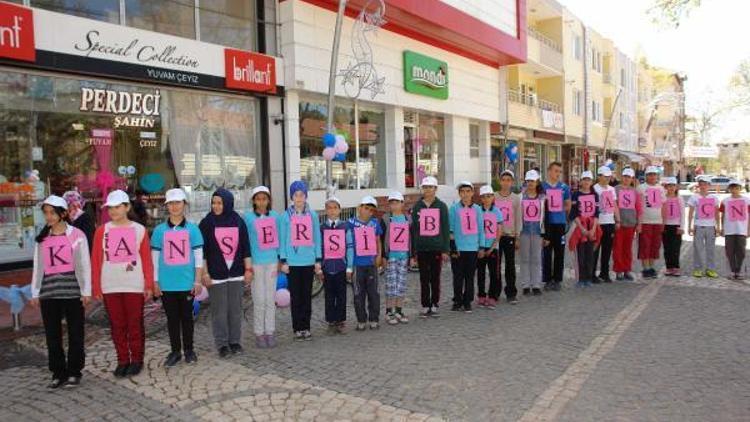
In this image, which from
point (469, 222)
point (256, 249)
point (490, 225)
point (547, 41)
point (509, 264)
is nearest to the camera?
point (256, 249)

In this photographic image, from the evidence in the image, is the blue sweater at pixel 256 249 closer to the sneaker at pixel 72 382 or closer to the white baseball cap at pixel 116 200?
the white baseball cap at pixel 116 200

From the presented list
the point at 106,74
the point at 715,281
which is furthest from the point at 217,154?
the point at 715,281

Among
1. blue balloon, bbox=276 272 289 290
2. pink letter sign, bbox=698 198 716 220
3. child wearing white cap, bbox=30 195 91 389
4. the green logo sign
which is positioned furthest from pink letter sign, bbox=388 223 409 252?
the green logo sign

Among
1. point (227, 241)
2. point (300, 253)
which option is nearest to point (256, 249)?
point (227, 241)

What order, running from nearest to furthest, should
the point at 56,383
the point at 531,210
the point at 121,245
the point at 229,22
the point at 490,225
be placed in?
the point at 56,383 < the point at 121,245 < the point at 490,225 < the point at 531,210 < the point at 229,22

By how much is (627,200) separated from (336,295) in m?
6.05

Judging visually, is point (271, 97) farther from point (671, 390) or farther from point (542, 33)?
point (542, 33)

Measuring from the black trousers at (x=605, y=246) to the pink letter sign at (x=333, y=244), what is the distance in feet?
17.2

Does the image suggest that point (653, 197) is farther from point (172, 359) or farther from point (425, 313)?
point (172, 359)

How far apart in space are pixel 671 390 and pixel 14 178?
28.4 ft

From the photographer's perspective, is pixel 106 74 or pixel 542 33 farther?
pixel 542 33

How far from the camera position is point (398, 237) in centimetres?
772

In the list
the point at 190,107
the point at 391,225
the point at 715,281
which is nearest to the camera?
the point at 391,225

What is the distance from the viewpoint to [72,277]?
18.1 ft
